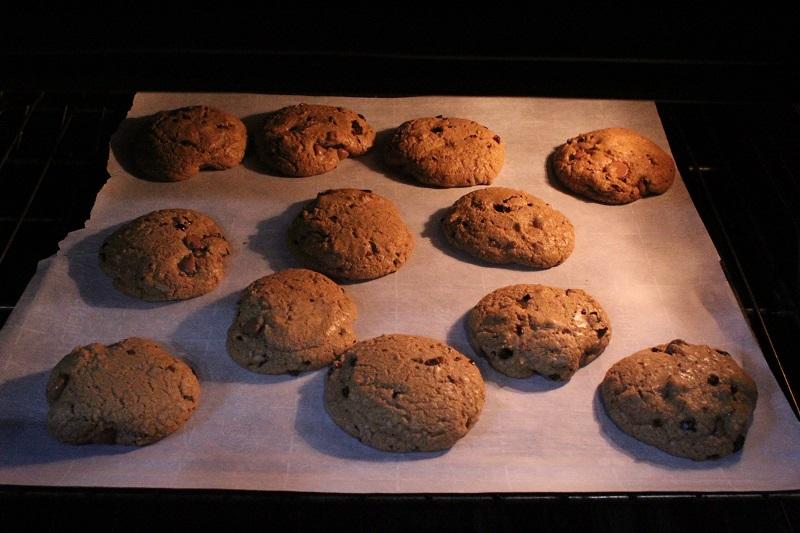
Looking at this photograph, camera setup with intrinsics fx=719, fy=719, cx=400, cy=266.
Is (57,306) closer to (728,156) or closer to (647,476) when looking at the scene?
(647,476)

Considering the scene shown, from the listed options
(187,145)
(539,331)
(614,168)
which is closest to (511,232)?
(539,331)

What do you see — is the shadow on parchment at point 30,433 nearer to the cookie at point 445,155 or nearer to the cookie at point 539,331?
the cookie at point 539,331

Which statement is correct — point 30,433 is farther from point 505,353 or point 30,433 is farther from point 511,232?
point 511,232

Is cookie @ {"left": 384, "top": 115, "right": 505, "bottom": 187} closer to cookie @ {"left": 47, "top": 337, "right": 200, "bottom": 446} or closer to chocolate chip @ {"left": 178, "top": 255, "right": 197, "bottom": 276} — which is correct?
chocolate chip @ {"left": 178, "top": 255, "right": 197, "bottom": 276}

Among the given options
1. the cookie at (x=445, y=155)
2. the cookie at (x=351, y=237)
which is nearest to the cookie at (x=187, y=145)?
the cookie at (x=351, y=237)

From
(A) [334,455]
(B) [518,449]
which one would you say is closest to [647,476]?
(B) [518,449]

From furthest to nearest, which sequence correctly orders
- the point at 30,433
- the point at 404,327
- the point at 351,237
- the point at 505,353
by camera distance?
the point at 351,237 < the point at 404,327 < the point at 505,353 < the point at 30,433
